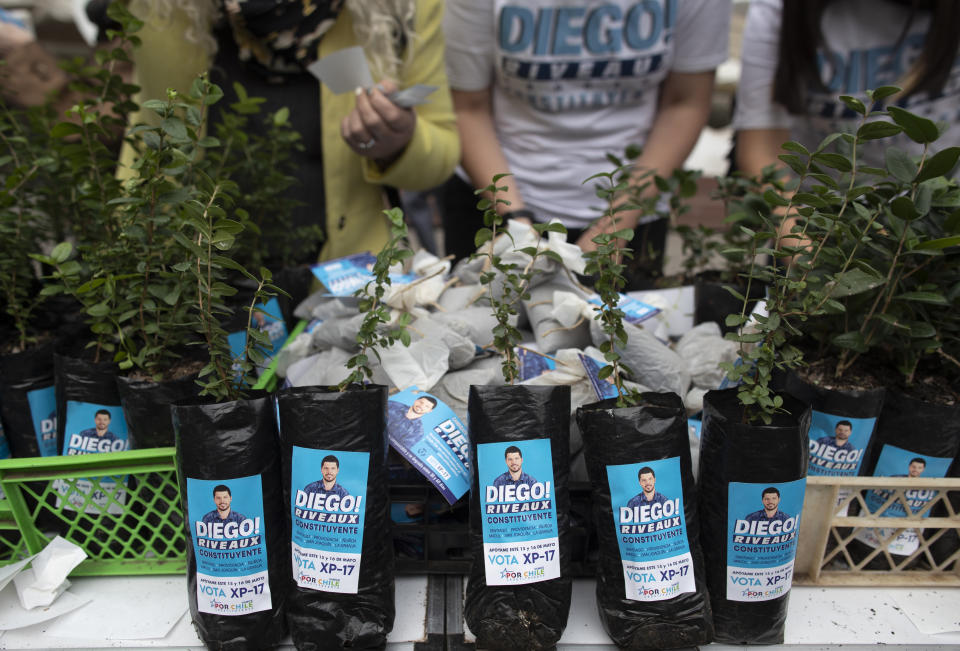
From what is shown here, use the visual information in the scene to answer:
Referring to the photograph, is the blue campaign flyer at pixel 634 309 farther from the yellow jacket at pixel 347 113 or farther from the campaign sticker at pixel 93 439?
the campaign sticker at pixel 93 439

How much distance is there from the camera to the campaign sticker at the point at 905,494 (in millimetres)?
837

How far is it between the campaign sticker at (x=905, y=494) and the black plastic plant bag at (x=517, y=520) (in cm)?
48

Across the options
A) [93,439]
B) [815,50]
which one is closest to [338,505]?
[93,439]

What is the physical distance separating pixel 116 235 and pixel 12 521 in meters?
0.44

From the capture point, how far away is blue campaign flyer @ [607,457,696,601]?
28.2 inches

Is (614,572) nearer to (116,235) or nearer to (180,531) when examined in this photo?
(180,531)

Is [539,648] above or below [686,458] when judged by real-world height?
below

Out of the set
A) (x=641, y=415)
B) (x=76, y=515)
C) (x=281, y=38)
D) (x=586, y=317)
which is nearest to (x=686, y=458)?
(x=641, y=415)

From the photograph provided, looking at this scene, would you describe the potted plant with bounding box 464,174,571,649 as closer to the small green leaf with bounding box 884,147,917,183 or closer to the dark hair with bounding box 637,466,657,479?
the dark hair with bounding box 637,466,657,479

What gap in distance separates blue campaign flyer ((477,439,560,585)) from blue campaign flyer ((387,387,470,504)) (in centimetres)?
6

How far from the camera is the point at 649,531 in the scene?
719 mm

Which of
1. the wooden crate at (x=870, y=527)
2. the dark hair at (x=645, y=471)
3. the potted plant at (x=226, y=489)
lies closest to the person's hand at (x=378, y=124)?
the potted plant at (x=226, y=489)

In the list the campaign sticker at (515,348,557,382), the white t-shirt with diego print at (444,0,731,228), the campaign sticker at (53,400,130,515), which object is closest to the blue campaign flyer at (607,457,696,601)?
the campaign sticker at (515,348,557,382)

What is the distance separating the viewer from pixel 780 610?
745 millimetres
